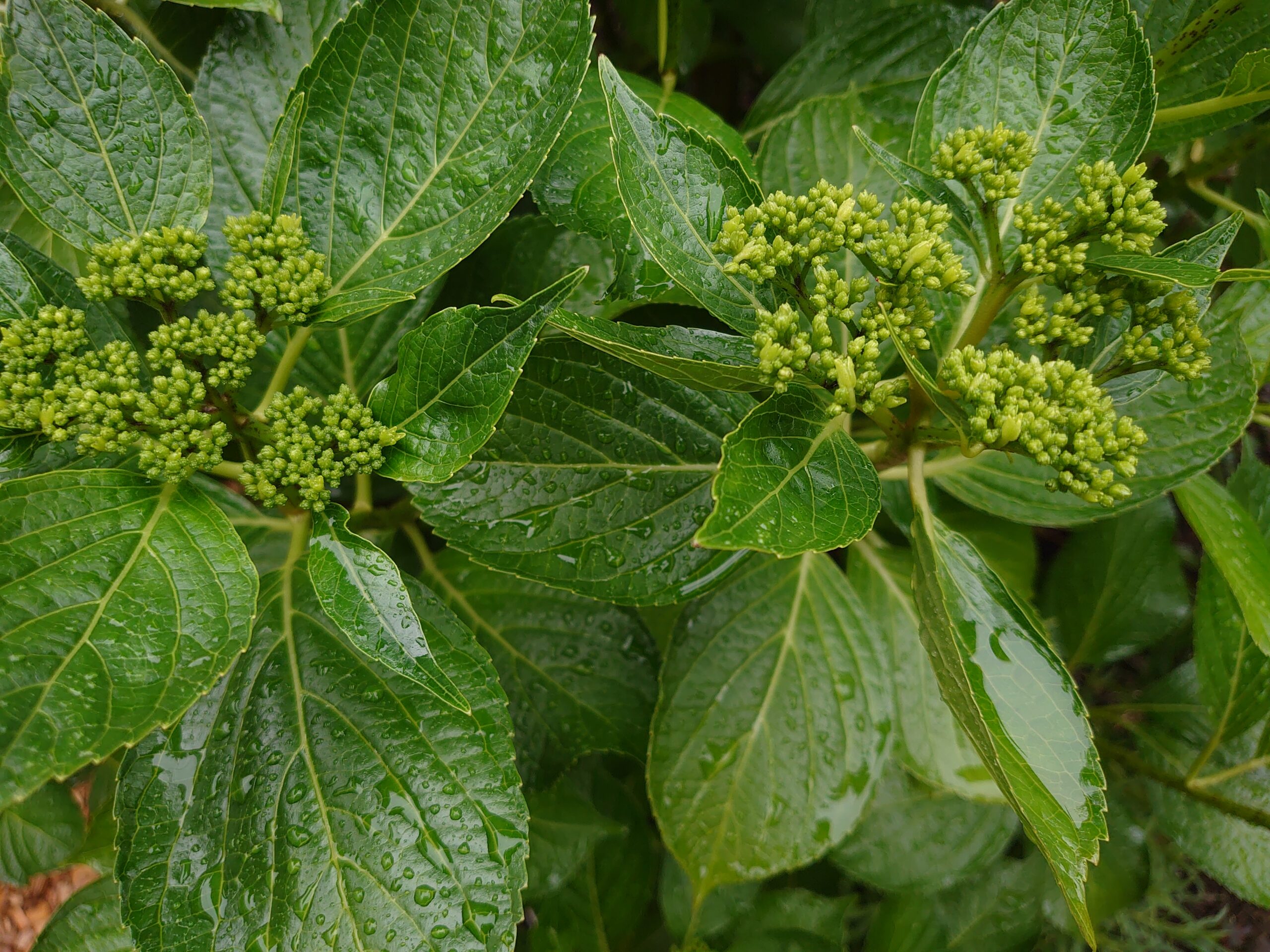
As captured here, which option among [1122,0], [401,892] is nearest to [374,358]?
[401,892]

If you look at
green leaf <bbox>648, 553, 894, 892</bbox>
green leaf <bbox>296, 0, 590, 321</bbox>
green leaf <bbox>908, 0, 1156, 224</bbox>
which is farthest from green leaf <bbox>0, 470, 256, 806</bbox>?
green leaf <bbox>908, 0, 1156, 224</bbox>

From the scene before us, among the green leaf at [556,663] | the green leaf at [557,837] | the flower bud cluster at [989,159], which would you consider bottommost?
the green leaf at [557,837]

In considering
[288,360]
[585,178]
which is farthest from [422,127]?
[288,360]

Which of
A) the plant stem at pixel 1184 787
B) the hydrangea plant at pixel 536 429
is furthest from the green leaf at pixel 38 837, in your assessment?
the plant stem at pixel 1184 787

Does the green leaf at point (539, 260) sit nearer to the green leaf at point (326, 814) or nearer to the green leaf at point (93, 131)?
the green leaf at point (93, 131)

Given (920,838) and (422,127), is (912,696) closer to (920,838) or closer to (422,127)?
(920,838)

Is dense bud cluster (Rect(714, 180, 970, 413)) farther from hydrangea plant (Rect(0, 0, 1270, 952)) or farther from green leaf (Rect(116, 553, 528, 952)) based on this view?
green leaf (Rect(116, 553, 528, 952))
